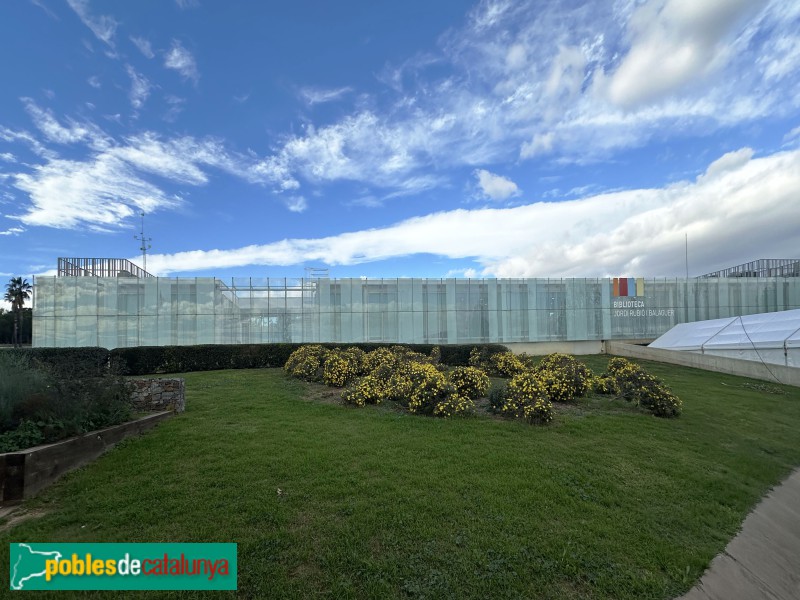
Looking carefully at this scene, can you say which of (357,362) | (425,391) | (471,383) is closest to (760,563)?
(425,391)

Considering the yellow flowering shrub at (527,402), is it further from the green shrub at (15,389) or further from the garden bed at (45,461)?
the green shrub at (15,389)

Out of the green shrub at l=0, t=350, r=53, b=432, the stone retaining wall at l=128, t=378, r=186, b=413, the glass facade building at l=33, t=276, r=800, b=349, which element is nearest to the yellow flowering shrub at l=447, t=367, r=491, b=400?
the stone retaining wall at l=128, t=378, r=186, b=413

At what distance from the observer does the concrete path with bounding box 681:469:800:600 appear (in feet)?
9.49

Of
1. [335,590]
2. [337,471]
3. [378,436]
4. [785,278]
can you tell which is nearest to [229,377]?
[378,436]

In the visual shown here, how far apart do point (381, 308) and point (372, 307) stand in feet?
1.63

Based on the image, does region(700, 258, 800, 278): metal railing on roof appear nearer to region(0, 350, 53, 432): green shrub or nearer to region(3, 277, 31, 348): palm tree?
region(0, 350, 53, 432): green shrub

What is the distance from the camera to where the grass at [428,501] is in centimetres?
271

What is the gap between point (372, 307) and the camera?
20953 millimetres

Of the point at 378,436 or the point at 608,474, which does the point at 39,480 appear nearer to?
the point at 378,436

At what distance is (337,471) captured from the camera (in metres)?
4.18

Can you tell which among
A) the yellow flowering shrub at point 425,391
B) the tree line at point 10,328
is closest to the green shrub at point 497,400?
the yellow flowering shrub at point 425,391

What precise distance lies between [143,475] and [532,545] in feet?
12.9

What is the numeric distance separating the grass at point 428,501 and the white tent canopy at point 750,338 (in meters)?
10.4

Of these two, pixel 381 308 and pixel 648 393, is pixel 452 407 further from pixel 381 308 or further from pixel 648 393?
pixel 381 308
